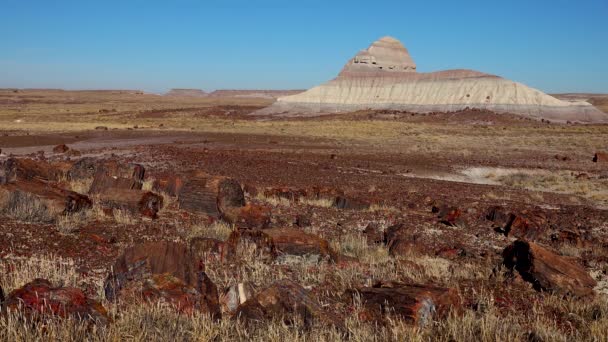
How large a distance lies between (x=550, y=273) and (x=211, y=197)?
6460mm

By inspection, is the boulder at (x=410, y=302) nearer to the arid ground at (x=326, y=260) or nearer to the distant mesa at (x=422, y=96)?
the arid ground at (x=326, y=260)

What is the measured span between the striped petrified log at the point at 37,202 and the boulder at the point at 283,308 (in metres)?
5.20

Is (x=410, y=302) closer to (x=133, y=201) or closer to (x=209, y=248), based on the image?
(x=209, y=248)

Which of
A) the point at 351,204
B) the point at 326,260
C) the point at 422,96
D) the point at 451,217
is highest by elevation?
the point at 422,96

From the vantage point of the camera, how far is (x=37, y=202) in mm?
8742

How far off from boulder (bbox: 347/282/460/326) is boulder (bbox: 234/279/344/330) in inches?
17.6

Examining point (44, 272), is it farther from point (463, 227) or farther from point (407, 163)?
point (407, 163)

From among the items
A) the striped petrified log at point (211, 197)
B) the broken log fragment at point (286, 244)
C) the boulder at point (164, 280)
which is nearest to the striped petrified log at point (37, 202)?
the striped petrified log at point (211, 197)

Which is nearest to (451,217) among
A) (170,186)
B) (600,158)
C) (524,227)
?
(524,227)

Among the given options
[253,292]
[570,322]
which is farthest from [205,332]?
[570,322]

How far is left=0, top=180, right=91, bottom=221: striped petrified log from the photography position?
8.57m

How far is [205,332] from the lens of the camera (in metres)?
4.20

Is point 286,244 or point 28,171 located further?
point 28,171

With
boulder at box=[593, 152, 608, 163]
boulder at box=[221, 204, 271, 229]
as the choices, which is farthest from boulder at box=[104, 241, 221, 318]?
boulder at box=[593, 152, 608, 163]
